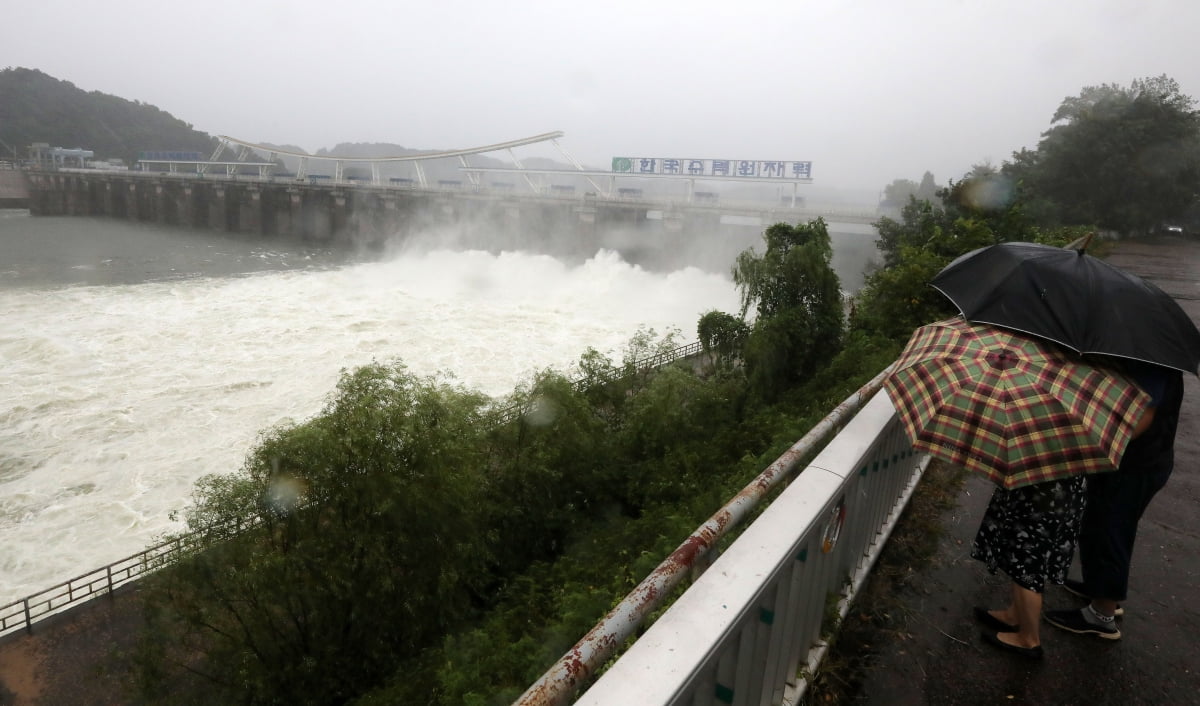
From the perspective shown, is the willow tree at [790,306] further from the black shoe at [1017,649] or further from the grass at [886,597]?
the black shoe at [1017,649]

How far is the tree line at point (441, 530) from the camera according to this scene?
9000 millimetres

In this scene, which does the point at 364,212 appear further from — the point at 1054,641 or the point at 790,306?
the point at 1054,641

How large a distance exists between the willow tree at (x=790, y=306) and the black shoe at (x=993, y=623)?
1591 centimetres

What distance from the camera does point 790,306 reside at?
70.2 feet

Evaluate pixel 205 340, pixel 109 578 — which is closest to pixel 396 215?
pixel 205 340

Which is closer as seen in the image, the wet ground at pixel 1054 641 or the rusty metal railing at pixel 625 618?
the rusty metal railing at pixel 625 618

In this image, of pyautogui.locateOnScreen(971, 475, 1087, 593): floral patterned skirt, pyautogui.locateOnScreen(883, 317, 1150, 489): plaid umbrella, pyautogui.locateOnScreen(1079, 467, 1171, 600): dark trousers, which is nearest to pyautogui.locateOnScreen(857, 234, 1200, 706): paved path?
pyautogui.locateOnScreen(1079, 467, 1171, 600): dark trousers

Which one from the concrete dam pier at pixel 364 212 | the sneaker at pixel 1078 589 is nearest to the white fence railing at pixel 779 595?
the sneaker at pixel 1078 589

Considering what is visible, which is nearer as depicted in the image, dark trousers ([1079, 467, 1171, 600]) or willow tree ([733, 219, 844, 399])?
dark trousers ([1079, 467, 1171, 600])

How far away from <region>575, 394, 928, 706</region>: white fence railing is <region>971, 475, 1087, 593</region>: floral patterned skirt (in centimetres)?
61

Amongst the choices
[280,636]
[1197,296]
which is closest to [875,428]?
[280,636]

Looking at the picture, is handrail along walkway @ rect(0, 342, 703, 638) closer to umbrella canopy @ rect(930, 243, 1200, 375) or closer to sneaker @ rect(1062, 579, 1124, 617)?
sneaker @ rect(1062, 579, 1124, 617)

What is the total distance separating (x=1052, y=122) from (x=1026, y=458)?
57195 millimetres

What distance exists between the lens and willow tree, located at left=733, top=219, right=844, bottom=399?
19.8m
